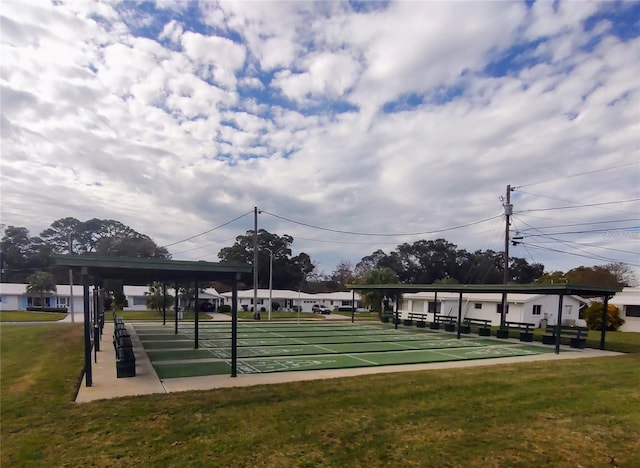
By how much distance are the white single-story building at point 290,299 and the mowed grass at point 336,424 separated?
3598 cm

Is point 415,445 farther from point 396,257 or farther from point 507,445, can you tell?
point 396,257

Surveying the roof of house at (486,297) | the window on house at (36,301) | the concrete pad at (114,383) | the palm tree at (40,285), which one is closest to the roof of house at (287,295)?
the roof of house at (486,297)

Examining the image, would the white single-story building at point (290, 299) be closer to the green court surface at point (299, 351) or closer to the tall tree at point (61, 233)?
the green court surface at point (299, 351)

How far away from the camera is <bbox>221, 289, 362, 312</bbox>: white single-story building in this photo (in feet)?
159

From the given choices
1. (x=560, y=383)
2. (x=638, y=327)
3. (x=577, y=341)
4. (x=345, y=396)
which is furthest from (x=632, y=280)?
(x=345, y=396)

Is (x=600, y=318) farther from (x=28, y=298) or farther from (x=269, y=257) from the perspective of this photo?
(x=28, y=298)

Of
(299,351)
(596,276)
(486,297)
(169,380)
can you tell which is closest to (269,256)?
(486,297)

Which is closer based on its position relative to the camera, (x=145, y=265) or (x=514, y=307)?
(x=145, y=265)

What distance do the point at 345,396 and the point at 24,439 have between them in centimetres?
521

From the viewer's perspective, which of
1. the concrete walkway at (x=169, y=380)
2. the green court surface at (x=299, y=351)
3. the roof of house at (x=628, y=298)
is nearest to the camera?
the concrete walkway at (x=169, y=380)

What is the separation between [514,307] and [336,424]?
1195 inches

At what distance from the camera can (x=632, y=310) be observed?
94.1 ft

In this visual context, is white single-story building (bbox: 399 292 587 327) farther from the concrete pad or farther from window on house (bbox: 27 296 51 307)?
window on house (bbox: 27 296 51 307)

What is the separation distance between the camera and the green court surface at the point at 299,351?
453 inches
